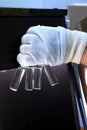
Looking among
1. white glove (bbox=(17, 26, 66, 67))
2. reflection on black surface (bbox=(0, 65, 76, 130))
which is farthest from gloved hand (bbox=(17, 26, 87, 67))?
reflection on black surface (bbox=(0, 65, 76, 130))

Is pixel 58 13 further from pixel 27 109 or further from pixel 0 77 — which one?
pixel 27 109

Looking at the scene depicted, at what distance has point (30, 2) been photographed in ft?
6.48

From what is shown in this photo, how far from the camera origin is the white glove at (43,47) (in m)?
0.57

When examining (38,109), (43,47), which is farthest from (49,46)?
(38,109)

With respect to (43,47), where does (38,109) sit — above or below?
below

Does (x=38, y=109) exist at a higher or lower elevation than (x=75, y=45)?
lower

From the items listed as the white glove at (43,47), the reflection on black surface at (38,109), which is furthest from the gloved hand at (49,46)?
the reflection on black surface at (38,109)

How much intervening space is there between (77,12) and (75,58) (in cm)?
53

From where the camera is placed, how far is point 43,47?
22.4 inches

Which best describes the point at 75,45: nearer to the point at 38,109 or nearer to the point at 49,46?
the point at 49,46

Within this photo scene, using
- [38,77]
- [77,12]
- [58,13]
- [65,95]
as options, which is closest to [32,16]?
[58,13]

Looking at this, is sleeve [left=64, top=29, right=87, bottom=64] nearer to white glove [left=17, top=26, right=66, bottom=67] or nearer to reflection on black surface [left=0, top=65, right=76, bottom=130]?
white glove [left=17, top=26, right=66, bottom=67]

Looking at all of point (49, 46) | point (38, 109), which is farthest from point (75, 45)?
point (38, 109)

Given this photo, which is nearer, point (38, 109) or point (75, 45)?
point (75, 45)
